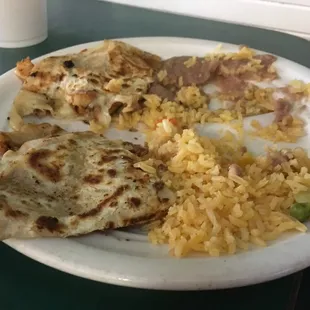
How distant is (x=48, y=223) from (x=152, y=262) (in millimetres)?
164

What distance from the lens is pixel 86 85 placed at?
122 centimetres

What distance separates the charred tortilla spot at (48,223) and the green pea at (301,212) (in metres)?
0.37

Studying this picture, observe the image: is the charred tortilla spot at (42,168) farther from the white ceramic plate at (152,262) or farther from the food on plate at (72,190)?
the white ceramic plate at (152,262)

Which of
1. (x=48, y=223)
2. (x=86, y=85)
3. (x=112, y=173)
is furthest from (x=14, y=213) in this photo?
(x=86, y=85)

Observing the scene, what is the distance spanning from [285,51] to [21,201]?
1.05 metres

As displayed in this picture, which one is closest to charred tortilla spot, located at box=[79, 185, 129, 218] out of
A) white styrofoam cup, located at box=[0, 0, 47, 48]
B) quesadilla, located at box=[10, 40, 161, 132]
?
quesadilla, located at box=[10, 40, 161, 132]

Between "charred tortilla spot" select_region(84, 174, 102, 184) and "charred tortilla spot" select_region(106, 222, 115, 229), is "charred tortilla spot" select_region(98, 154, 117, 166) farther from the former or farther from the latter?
"charred tortilla spot" select_region(106, 222, 115, 229)

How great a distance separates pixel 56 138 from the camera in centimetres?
102

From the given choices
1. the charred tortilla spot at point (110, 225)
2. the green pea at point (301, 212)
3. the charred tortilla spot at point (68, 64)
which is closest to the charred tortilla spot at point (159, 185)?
the charred tortilla spot at point (110, 225)

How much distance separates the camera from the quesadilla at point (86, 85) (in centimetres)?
118

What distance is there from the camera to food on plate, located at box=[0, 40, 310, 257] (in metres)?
0.89

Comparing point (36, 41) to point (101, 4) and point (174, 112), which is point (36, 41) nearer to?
point (101, 4)

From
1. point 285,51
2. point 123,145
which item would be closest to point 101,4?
point 285,51

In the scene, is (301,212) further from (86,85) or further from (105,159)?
(86,85)
